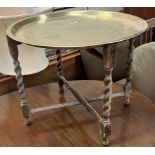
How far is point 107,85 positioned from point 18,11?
0.48 metres

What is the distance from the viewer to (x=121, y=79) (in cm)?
154

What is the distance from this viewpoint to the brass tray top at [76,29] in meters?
0.66

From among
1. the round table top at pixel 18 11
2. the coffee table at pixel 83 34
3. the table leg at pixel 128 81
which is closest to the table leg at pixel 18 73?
the coffee table at pixel 83 34

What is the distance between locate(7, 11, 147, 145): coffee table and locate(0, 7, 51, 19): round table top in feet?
0.26

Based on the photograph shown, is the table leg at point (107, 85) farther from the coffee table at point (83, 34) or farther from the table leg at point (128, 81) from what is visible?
the table leg at point (128, 81)

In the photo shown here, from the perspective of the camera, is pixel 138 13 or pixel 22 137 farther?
pixel 138 13

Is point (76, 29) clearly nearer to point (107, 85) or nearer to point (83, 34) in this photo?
point (83, 34)

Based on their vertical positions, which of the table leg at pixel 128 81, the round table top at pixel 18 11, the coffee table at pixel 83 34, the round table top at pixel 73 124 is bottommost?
the round table top at pixel 73 124

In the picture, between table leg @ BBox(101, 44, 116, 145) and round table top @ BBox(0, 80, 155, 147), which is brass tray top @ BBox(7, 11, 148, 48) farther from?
round table top @ BBox(0, 80, 155, 147)

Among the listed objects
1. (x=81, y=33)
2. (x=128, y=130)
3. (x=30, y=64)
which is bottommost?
(x=128, y=130)

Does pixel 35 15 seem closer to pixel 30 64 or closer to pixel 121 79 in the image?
pixel 30 64

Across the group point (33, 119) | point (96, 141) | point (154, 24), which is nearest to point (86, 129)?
point (96, 141)

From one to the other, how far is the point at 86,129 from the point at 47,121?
14 cm

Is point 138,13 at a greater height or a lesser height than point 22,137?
greater
